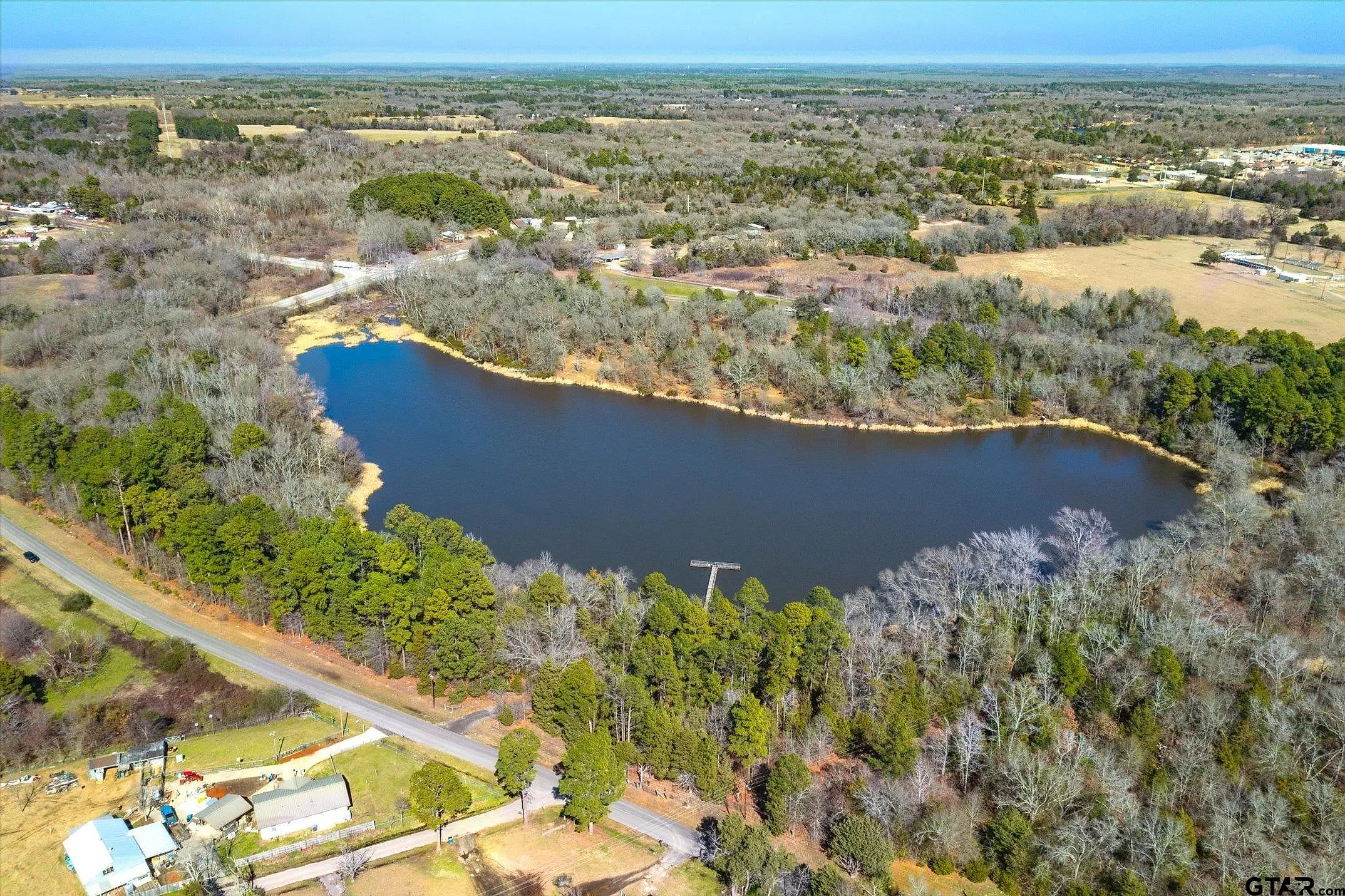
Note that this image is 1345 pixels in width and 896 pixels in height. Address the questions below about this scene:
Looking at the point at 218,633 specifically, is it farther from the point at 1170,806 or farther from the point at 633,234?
the point at 633,234

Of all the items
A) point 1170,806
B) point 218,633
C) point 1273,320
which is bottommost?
point 218,633

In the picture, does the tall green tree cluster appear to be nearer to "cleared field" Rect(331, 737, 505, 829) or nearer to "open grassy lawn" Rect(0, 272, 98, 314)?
"open grassy lawn" Rect(0, 272, 98, 314)

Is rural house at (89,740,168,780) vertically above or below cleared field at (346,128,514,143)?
below

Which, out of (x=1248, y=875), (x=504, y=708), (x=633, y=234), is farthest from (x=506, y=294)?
(x=1248, y=875)

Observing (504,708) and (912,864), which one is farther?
(504,708)

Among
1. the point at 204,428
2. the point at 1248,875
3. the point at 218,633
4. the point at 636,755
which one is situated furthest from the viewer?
the point at 204,428

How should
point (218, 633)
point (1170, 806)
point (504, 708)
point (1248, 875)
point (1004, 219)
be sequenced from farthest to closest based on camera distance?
point (1004, 219) → point (218, 633) → point (504, 708) → point (1170, 806) → point (1248, 875)

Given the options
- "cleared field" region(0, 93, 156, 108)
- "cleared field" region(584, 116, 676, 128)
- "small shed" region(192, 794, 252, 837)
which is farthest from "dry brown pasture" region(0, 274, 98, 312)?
"cleared field" region(0, 93, 156, 108)
